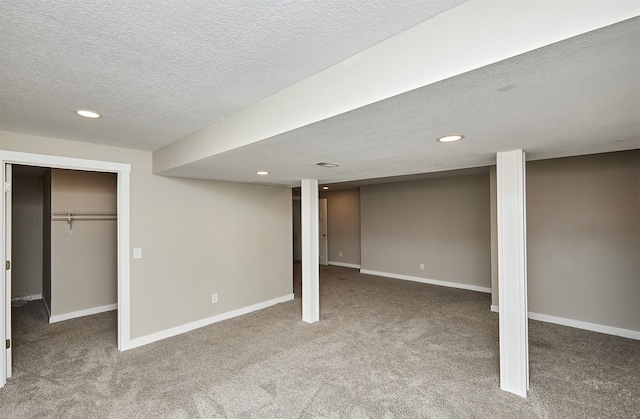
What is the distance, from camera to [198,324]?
393cm

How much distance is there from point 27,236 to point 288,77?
6.18 metres

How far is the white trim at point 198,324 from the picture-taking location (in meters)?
3.41

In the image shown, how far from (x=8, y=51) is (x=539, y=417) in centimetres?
373

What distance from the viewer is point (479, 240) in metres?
5.50

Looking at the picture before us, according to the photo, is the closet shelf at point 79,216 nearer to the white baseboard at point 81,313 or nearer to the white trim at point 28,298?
the white baseboard at point 81,313

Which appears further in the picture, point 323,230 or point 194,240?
point 323,230

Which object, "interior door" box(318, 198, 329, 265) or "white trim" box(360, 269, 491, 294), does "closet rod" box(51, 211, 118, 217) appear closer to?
"interior door" box(318, 198, 329, 265)

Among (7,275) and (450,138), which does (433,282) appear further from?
(7,275)

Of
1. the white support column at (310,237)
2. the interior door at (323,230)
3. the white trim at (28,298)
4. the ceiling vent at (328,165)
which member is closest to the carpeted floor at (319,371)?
the white support column at (310,237)

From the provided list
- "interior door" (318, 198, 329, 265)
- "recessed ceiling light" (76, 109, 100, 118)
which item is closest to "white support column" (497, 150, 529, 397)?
"recessed ceiling light" (76, 109, 100, 118)

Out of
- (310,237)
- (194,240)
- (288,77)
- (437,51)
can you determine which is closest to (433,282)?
(310,237)

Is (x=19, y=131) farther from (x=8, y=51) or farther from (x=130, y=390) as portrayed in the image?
(x=130, y=390)

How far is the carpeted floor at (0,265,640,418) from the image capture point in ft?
7.39

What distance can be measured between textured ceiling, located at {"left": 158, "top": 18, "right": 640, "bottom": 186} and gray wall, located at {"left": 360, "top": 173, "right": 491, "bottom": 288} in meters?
→ 2.99
